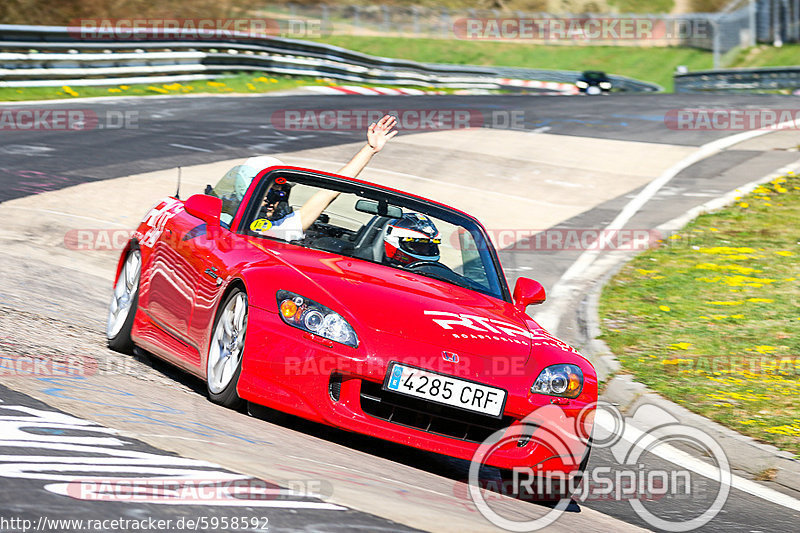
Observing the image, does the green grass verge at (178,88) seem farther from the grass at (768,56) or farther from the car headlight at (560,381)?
the grass at (768,56)

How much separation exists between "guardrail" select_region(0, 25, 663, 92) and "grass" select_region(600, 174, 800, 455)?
13727 mm

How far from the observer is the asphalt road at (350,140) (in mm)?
5480

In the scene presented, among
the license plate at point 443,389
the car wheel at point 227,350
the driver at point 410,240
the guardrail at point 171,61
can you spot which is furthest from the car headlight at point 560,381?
the guardrail at point 171,61

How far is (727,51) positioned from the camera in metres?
53.4

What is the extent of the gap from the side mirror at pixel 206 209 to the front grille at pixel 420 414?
173cm

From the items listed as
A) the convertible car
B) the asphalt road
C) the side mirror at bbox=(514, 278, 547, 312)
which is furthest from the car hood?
the asphalt road

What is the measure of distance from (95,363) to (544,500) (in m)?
2.67

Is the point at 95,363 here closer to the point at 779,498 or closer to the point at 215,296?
the point at 215,296

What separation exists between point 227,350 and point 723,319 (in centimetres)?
560

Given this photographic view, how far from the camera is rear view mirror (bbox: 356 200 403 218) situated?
6672mm
